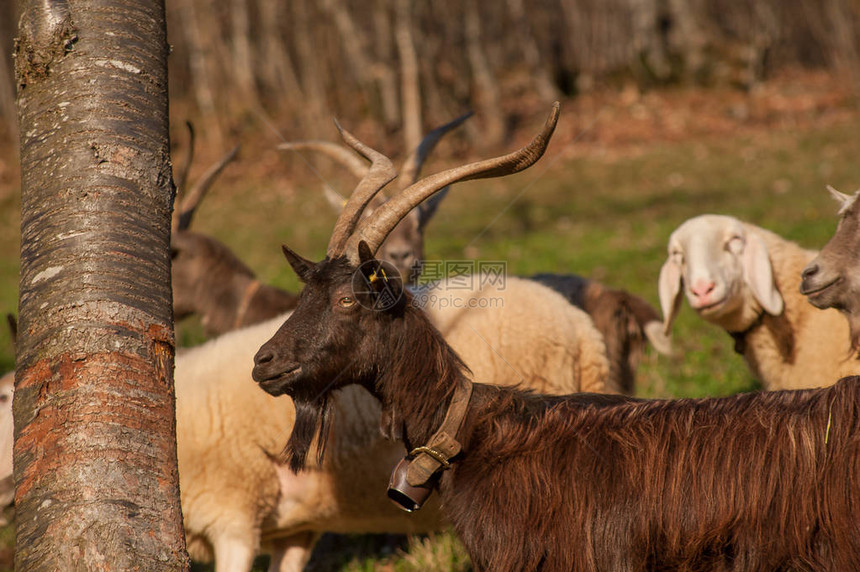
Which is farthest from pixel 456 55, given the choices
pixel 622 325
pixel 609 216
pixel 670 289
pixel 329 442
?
pixel 329 442

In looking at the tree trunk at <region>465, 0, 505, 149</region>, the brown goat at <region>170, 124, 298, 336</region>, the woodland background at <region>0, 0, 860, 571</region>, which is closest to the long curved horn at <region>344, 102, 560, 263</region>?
the woodland background at <region>0, 0, 860, 571</region>

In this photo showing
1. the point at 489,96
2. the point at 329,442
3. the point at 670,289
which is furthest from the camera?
the point at 489,96

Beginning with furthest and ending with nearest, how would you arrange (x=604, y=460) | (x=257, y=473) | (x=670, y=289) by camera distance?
(x=670, y=289) → (x=257, y=473) → (x=604, y=460)

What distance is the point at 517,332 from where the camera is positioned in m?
5.24

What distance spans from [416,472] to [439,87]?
72.7 feet

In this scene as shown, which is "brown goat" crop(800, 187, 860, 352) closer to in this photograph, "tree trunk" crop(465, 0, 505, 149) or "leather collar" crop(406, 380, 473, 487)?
"leather collar" crop(406, 380, 473, 487)

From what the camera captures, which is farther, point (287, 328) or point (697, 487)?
point (287, 328)

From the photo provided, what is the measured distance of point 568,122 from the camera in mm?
23953

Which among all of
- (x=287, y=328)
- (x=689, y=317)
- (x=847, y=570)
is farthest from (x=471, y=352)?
(x=689, y=317)

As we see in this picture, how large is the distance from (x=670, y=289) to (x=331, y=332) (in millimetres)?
2741

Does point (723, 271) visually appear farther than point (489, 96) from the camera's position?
No

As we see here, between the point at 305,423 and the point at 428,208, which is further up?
the point at 428,208

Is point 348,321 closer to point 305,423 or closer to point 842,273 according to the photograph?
point 305,423

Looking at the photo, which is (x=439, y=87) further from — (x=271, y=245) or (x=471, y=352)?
(x=471, y=352)
